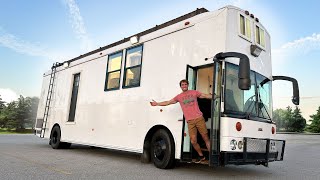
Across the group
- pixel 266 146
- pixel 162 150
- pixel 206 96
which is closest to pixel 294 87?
pixel 266 146

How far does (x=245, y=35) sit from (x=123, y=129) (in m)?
3.65

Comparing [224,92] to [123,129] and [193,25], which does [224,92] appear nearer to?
[193,25]

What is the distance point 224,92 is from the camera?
17.7 feet

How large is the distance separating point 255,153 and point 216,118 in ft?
3.43

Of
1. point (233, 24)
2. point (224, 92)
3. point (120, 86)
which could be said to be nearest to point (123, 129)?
point (120, 86)

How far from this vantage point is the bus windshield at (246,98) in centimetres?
549

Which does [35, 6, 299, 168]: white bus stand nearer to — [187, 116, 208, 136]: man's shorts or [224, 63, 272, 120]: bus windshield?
[224, 63, 272, 120]: bus windshield

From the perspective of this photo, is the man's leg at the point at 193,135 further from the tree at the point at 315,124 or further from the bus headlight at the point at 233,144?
the tree at the point at 315,124

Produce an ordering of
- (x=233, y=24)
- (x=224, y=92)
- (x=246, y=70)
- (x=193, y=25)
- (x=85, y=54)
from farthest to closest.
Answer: (x=85, y=54) < (x=193, y=25) < (x=233, y=24) < (x=224, y=92) < (x=246, y=70)

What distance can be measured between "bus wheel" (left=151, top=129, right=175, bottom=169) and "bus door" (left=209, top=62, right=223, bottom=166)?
1062mm

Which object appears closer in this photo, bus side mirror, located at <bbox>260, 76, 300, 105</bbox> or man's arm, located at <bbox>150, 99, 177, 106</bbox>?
man's arm, located at <bbox>150, 99, 177, 106</bbox>

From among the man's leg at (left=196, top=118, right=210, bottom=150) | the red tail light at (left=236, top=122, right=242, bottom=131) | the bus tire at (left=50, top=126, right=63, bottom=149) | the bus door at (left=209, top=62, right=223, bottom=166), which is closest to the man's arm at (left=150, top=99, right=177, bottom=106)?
the man's leg at (left=196, top=118, right=210, bottom=150)

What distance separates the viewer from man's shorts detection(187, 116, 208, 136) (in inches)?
222

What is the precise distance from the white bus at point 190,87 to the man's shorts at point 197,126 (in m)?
0.24
